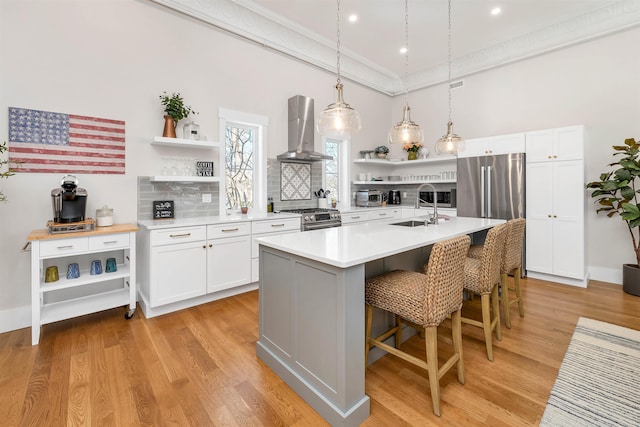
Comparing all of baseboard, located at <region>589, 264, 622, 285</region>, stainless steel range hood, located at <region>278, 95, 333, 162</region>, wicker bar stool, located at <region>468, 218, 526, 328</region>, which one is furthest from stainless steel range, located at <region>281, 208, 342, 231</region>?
baseboard, located at <region>589, 264, 622, 285</region>

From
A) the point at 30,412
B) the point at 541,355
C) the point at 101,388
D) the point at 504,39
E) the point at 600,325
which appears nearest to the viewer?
the point at 30,412

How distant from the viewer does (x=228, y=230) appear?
3.39m

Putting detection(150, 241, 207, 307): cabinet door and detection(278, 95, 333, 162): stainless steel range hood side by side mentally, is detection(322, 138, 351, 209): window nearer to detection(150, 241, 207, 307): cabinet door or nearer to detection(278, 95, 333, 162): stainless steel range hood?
detection(278, 95, 333, 162): stainless steel range hood

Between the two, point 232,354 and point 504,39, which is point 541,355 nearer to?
point 232,354

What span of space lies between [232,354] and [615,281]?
4.93 m

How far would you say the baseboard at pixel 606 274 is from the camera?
3.94m

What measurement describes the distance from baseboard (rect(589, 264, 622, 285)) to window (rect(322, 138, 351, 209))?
374 centimetres

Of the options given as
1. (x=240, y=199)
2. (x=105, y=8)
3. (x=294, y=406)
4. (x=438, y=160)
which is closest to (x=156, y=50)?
(x=105, y=8)

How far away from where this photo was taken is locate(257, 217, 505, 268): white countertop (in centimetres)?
163

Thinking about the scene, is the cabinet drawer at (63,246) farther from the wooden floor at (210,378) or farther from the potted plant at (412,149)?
the potted plant at (412,149)

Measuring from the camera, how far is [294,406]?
1.75 metres

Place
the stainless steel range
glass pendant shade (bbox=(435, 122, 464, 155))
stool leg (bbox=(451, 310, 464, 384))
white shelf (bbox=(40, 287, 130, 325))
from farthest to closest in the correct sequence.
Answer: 1. the stainless steel range
2. glass pendant shade (bbox=(435, 122, 464, 155))
3. white shelf (bbox=(40, 287, 130, 325))
4. stool leg (bbox=(451, 310, 464, 384))

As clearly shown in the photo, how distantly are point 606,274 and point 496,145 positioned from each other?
7.46 feet

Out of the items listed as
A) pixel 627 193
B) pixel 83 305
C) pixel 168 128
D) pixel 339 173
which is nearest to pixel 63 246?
pixel 83 305
